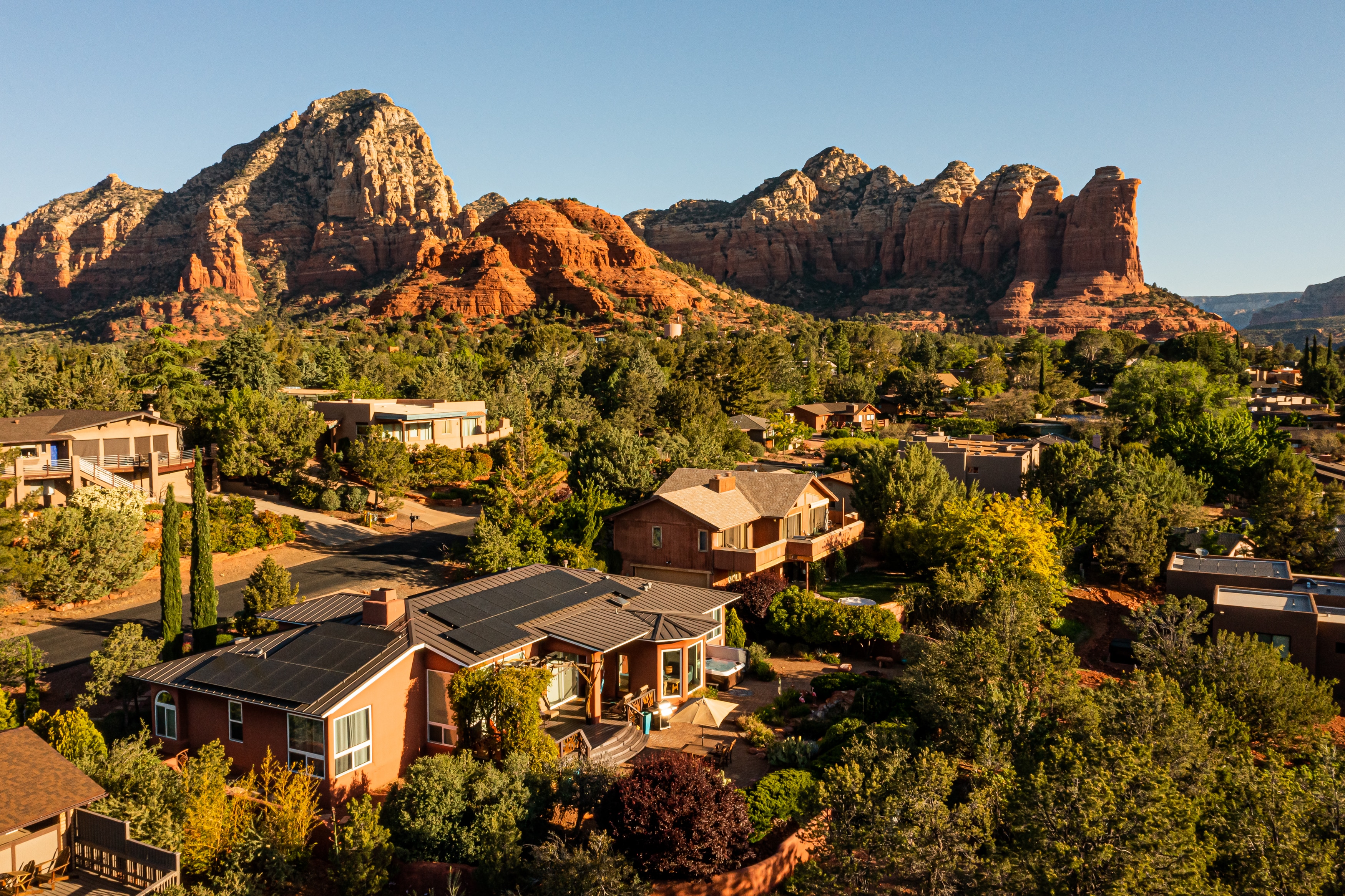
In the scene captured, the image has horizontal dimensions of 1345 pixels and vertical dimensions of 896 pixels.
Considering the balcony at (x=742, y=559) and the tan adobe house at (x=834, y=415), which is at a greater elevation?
the tan adobe house at (x=834, y=415)

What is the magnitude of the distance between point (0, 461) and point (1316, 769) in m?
→ 45.8

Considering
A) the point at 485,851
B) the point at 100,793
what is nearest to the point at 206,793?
the point at 100,793

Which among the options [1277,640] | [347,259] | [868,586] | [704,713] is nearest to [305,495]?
[868,586]

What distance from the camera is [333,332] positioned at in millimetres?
117625

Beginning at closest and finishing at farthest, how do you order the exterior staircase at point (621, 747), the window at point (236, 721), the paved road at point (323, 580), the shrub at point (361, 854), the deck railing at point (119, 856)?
1. the deck railing at point (119, 856)
2. the shrub at point (361, 854)
3. the exterior staircase at point (621, 747)
4. the window at point (236, 721)
5. the paved road at point (323, 580)

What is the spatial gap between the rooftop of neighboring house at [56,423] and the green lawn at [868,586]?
34.9 metres

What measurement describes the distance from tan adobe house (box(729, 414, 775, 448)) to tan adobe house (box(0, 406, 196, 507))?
134ft

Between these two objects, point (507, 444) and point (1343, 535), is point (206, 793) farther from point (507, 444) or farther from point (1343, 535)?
point (1343, 535)

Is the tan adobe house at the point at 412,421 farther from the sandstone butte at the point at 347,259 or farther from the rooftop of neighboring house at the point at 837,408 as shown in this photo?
the sandstone butte at the point at 347,259

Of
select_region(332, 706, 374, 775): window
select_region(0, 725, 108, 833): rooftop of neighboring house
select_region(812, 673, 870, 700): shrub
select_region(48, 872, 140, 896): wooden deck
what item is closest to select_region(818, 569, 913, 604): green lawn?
select_region(812, 673, 870, 700): shrub

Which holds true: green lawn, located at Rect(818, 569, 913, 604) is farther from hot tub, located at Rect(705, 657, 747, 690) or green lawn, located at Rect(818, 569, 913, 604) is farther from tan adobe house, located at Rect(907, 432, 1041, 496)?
tan adobe house, located at Rect(907, 432, 1041, 496)

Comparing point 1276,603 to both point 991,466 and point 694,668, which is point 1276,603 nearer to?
point 991,466

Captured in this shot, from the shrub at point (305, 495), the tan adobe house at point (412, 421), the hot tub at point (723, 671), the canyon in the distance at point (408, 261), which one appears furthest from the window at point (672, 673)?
the canyon in the distance at point (408, 261)

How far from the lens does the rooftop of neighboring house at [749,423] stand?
7469 cm
